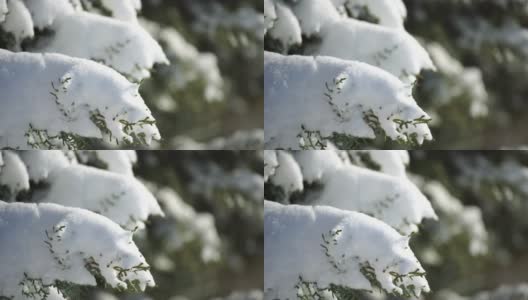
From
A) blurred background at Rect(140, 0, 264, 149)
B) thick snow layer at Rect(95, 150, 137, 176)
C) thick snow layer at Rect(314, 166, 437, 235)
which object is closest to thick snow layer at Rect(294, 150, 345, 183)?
thick snow layer at Rect(314, 166, 437, 235)

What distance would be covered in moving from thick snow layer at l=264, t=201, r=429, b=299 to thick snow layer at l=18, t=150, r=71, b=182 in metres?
0.65

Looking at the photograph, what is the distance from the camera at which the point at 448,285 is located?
333 centimetres

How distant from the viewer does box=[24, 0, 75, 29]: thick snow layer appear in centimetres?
234

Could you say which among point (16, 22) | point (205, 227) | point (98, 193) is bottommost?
point (205, 227)

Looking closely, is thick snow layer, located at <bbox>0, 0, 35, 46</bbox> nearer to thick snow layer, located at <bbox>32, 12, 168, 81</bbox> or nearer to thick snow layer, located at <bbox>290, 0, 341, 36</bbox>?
thick snow layer, located at <bbox>32, 12, 168, 81</bbox>

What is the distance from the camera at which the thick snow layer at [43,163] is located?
2.35m

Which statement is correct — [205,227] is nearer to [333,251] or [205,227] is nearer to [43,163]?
[43,163]

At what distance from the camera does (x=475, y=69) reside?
10.0 feet

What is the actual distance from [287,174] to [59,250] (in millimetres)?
689

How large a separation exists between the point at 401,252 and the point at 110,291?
1033 mm

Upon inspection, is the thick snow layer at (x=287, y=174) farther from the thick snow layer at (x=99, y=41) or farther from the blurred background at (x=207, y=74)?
the thick snow layer at (x=99, y=41)

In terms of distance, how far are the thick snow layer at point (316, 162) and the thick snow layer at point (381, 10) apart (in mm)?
443

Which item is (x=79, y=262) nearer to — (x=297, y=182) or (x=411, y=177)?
(x=297, y=182)

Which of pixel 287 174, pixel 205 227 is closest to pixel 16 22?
pixel 287 174
